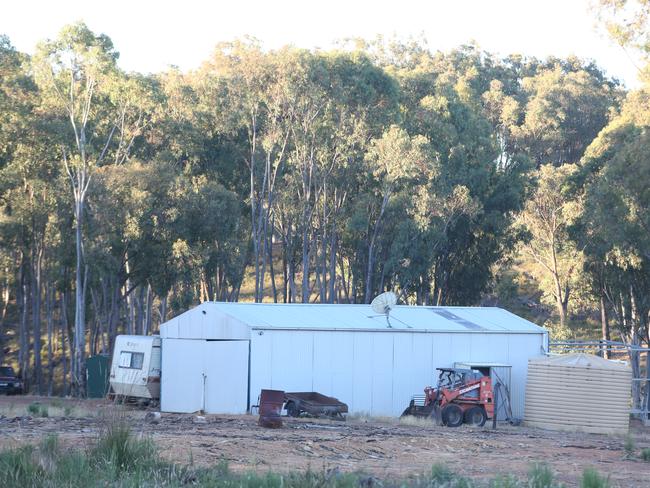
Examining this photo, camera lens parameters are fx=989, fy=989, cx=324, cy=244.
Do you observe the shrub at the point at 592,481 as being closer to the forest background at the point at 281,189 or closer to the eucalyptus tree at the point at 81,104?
the forest background at the point at 281,189

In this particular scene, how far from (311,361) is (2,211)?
68.5 feet

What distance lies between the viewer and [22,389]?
144 feet

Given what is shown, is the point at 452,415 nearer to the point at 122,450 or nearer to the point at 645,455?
the point at 645,455

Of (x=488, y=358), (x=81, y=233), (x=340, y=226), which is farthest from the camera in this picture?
(x=340, y=226)

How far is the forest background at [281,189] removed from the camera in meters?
40.4

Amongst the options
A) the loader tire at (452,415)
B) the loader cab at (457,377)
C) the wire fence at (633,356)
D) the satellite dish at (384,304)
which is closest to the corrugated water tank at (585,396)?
the wire fence at (633,356)

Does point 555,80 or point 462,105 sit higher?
point 555,80

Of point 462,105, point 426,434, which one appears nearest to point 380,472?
point 426,434

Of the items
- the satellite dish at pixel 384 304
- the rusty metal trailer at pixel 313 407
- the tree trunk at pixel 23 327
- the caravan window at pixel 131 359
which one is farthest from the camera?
the tree trunk at pixel 23 327

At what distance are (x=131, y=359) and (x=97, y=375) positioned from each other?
924 cm

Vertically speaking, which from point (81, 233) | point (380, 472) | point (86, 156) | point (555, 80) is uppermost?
point (555, 80)

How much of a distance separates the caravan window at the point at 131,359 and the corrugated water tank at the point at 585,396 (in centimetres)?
1193

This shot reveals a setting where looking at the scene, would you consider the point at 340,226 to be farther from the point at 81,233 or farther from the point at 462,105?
the point at 81,233

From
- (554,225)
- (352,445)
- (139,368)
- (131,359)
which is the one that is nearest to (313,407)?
(139,368)
